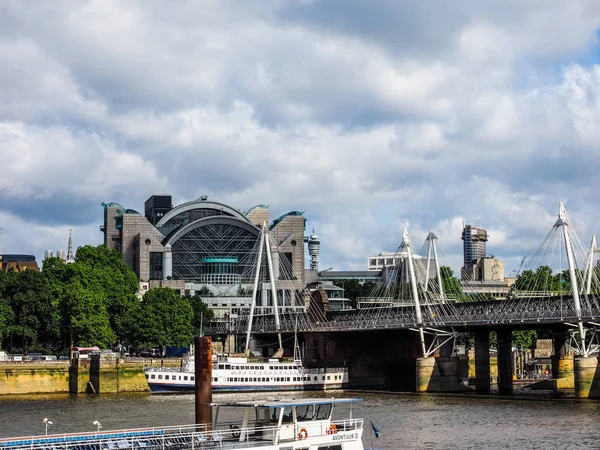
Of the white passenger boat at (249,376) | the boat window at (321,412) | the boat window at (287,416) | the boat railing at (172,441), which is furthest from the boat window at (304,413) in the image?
the white passenger boat at (249,376)

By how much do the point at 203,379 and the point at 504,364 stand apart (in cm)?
5838

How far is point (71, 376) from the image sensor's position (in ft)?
391

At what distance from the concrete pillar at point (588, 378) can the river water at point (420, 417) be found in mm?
1516

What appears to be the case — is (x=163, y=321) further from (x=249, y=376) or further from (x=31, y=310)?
(x=249, y=376)

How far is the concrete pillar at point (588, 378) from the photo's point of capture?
10150 centimetres

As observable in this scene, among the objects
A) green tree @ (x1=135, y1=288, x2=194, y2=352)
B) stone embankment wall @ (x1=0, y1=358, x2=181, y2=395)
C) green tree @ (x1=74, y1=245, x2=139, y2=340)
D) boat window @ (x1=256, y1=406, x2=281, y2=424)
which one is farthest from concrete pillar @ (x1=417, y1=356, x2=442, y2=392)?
boat window @ (x1=256, y1=406, x2=281, y2=424)

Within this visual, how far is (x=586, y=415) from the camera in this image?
86250 mm

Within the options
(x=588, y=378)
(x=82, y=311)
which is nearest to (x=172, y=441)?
(x=588, y=378)

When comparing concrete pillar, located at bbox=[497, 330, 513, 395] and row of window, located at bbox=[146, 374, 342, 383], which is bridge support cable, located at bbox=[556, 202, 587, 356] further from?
row of window, located at bbox=[146, 374, 342, 383]

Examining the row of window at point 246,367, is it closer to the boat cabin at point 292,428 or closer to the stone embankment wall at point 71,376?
the stone embankment wall at point 71,376

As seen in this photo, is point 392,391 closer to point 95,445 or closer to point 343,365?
point 343,365

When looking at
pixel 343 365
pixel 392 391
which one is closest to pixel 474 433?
pixel 392 391

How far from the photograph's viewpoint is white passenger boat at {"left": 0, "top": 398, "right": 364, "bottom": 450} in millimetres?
51219

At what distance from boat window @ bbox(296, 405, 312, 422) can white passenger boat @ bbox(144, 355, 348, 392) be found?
225 ft
